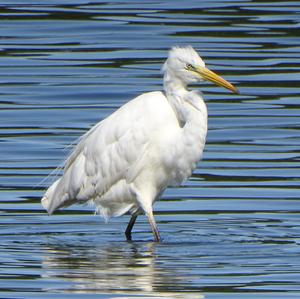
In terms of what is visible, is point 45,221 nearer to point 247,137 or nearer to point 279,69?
point 247,137

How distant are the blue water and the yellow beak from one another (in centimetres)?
119

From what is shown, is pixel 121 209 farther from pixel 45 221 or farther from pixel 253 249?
pixel 253 249

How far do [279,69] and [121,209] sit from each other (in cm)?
715

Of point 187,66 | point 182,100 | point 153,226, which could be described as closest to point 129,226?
point 153,226

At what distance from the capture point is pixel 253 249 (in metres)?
13.7

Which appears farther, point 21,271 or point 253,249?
point 253,249

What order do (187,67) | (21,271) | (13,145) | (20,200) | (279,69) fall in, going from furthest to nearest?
(279,69) → (13,145) → (20,200) → (187,67) → (21,271)

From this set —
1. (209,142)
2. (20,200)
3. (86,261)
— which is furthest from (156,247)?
(209,142)

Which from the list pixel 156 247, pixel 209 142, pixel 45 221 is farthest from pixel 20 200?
pixel 209 142

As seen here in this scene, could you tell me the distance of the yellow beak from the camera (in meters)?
14.4

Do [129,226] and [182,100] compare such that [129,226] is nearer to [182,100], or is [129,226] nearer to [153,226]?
[153,226]

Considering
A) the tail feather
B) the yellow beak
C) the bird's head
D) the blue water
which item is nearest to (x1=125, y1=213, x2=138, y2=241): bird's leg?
Result: the blue water

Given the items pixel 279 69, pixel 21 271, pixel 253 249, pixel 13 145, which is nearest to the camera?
pixel 21 271

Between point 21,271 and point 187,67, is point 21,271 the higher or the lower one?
the lower one
